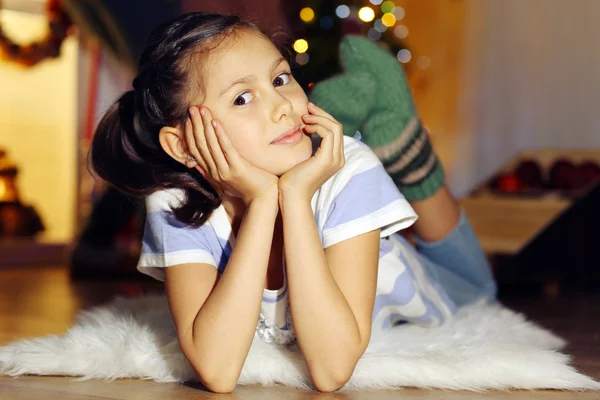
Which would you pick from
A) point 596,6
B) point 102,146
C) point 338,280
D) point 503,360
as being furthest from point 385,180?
point 596,6

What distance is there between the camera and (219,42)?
0.99m

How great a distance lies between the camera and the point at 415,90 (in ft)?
13.0

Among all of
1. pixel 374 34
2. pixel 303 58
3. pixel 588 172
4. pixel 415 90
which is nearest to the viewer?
pixel 303 58

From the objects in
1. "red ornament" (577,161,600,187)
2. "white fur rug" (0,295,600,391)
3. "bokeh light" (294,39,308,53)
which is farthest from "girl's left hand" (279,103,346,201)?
"red ornament" (577,161,600,187)

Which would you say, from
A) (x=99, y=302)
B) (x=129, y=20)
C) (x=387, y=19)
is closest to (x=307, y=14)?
(x=387, y=19)

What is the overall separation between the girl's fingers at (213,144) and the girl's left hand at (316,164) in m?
0.07

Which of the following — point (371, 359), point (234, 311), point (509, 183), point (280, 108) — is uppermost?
point (280, 108)

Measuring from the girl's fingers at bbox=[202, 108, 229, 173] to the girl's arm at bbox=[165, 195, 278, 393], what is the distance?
2.3 inches

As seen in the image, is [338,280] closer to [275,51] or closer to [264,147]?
[264,147]

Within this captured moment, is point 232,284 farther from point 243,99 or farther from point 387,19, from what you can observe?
point 387,19

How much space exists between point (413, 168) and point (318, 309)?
67cm

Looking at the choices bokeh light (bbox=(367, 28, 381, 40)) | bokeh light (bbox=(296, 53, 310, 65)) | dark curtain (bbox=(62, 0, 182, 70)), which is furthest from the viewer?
dark curtain (bbox=(62, 0, 182, 70))

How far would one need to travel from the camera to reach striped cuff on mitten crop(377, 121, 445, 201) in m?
1.50

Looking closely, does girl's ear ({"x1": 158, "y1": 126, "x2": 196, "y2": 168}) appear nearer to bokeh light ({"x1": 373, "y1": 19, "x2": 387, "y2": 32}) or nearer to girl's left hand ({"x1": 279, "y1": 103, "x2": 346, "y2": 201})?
girl's left hand ({"x1": 279, "y1": 103, "x2": 346, "y2": 201})
